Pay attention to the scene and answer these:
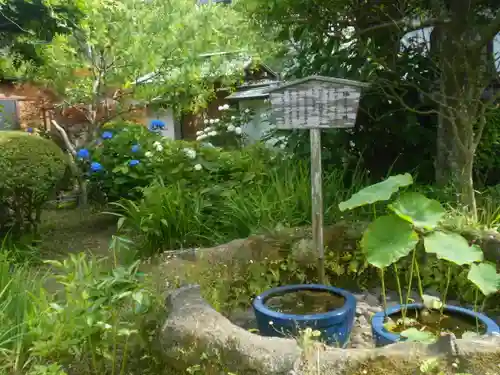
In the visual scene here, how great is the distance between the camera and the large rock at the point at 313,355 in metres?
2.10

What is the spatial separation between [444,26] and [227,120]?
6455 millimetres

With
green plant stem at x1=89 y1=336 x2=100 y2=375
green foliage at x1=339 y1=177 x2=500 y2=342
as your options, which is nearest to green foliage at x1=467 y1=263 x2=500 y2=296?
green foliage at x1=339 y1=177 x2=500 y2=342

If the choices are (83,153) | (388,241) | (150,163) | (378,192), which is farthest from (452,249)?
(83,153)

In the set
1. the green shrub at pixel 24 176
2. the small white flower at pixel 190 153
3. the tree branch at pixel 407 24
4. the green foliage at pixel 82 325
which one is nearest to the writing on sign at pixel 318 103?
the tree branch at pixel 407 24

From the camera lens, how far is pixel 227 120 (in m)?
10.7

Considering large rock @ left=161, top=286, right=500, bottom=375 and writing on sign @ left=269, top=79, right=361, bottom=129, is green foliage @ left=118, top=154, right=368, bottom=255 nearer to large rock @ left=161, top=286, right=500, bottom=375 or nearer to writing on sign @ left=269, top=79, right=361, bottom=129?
writing on sign @ left=269, top=79, right=361, bottom=129

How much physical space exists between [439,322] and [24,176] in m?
4.35

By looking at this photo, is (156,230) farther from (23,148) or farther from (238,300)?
(23,148)

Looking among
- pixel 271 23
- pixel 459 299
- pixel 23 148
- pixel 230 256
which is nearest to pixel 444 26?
pixel 271 23

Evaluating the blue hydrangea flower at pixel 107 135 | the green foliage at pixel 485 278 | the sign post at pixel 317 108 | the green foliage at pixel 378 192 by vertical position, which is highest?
the sign post at pixel 317 108

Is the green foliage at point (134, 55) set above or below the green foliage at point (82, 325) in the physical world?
above

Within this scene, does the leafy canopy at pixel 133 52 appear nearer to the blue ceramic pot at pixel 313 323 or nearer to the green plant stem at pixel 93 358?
the blue ceramic pot at pixel 313 323

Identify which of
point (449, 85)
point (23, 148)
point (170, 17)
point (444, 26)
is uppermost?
point (170, 17)

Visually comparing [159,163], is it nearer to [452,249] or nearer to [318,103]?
[318,103]
